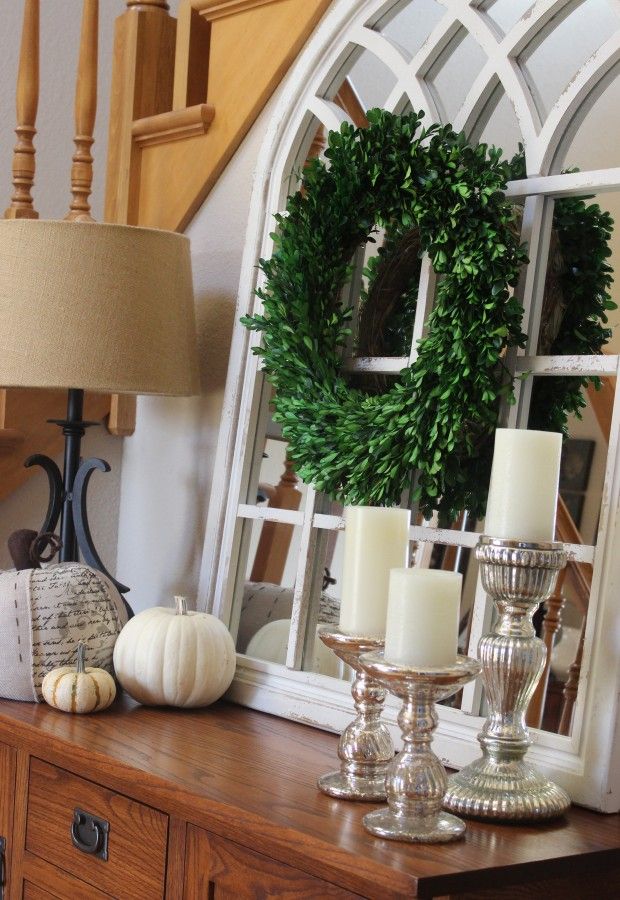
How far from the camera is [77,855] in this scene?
1.43 meters

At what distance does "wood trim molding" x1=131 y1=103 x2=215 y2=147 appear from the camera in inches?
78.0

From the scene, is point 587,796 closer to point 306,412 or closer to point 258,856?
point 258,856

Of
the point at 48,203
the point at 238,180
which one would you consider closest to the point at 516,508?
the point at 238,180

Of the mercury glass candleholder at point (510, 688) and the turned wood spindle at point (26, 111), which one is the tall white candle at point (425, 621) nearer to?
the mercury glass candleholder at point (510, 688)

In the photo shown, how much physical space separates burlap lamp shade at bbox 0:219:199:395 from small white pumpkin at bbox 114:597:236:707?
1.24 ft

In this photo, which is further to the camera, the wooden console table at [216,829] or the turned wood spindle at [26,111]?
the turned wood spindle at [26,111]

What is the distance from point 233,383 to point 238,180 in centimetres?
38

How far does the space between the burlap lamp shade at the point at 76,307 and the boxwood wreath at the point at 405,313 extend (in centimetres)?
19

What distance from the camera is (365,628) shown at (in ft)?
4.06

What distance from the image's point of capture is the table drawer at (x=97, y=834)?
131 cm

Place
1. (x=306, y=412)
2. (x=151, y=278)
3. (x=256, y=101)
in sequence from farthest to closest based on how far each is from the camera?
(x=256, y=101), (x=151, y=278), (x=306, y=412)

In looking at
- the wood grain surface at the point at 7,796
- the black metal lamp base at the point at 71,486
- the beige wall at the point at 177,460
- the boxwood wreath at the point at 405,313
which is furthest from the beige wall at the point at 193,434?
the wood grain surface at the point at 7,796

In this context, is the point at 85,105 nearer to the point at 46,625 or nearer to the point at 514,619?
the point at 46,625

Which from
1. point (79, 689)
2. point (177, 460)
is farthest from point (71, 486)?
point (79, 689)
